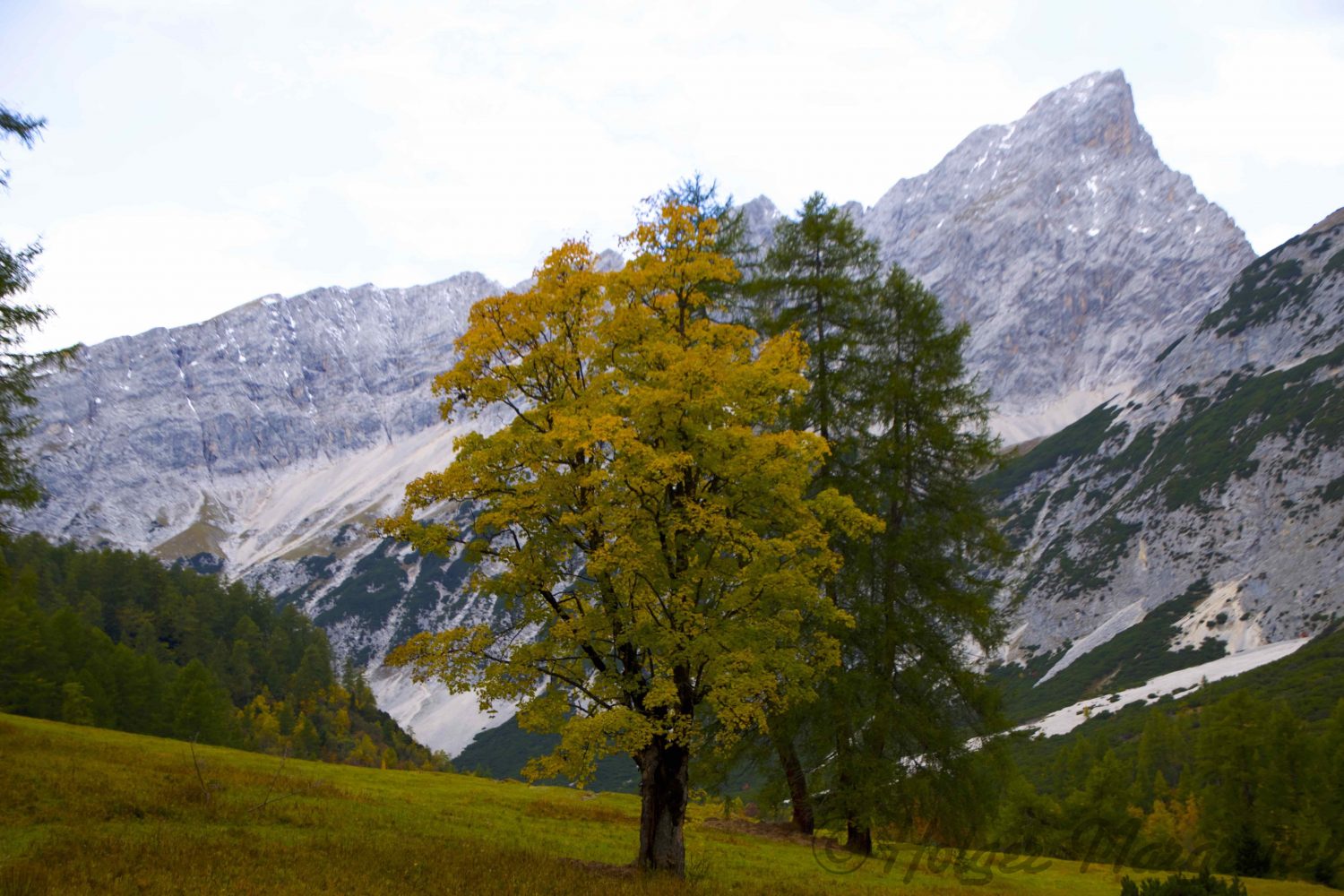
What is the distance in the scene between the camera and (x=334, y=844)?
658 inches

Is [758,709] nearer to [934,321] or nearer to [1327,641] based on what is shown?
[934,321]

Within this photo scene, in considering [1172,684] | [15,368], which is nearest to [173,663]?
[15,368]

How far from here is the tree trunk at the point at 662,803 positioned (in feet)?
58.3

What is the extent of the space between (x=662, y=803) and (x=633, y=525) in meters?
5.63

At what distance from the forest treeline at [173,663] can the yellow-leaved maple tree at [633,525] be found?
60.0 meters

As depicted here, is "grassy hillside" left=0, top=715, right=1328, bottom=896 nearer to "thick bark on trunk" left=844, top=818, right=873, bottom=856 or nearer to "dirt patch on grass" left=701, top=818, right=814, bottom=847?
"dirt patch on grass" left=701, top=818, right=814, bottom=847

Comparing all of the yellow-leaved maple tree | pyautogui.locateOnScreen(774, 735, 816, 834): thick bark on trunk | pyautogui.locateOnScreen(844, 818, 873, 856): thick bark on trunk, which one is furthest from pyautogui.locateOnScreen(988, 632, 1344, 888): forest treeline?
the yellow-leaved maple tree

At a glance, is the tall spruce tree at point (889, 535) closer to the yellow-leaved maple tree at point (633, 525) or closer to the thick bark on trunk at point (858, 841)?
the thick bark on trunk at point (858, 841)

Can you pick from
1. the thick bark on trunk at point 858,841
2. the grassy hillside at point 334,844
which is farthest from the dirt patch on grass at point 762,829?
the thick bark on trunk at point 858,841

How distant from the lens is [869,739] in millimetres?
26766

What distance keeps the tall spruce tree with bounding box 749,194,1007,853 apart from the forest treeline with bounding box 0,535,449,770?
6029cm

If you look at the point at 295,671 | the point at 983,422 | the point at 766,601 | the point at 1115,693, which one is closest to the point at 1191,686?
the point at 1115,693

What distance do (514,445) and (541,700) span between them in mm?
5161

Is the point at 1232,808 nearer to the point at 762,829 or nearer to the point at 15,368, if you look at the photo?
the point at 762,829
